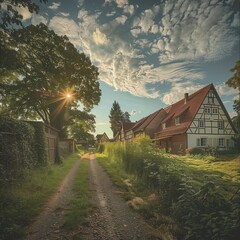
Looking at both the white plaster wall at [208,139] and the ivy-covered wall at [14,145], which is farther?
the white plaster wall at [208,139]

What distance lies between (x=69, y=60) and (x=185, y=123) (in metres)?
19.0

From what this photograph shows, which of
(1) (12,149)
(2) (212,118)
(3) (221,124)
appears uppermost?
A: (2) (212,118)

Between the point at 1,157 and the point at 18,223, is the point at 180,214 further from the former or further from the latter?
the point at 1,157

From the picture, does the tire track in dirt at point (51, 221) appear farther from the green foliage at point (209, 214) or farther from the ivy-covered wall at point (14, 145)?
the green foliage at point (209, 214)

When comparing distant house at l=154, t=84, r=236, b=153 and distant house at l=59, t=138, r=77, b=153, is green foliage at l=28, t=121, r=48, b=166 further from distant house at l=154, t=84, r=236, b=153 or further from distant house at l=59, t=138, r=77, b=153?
distant house at l=154, t=84, r=236, b=153

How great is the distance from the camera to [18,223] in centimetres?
562

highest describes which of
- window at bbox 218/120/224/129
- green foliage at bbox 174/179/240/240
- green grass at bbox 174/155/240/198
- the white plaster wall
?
window at bbox 218/120/224/129

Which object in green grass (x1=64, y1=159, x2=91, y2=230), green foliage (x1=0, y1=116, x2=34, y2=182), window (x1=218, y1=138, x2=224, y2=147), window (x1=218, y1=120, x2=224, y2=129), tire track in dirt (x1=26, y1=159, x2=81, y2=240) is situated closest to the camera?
tire track in dirt (x1=26, y1=159, x2=81, y2=240)

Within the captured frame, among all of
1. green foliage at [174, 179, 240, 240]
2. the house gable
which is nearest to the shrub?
the house gable

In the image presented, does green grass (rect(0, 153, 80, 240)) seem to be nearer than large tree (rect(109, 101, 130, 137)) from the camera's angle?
Yes

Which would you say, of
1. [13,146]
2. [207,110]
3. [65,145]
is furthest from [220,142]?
[13,146]

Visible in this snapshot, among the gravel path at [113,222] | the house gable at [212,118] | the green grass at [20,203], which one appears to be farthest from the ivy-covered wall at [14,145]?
the house gable at [212,118]

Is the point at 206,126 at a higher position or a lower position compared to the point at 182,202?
higher

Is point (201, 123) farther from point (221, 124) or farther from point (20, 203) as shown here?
point (20, 203)
